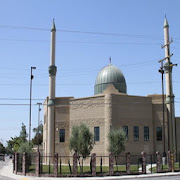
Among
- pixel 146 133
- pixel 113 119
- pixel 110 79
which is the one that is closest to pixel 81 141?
pixel 113 119

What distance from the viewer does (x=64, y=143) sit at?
142 ft

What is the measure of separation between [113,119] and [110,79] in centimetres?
861

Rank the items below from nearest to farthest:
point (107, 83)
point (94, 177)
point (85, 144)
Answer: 1. point (94, 177)
2. point (85, 144)
3. point (107, 83)

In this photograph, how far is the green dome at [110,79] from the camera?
4716 cm

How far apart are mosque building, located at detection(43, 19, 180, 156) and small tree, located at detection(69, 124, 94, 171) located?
771cm

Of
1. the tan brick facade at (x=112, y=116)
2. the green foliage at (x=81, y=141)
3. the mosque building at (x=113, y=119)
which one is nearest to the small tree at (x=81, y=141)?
the green foliage at (x=81, y=141)

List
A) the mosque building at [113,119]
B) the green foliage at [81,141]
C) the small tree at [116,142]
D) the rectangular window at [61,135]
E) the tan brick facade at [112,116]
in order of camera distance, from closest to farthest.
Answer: the green foliage at [81,141] → the small tree at [116,142] → the tan brick facade at [112,116] → the mosque building at [113,119] → the rectangular window at [61,135]

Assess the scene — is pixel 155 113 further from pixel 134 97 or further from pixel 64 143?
pixel 64 143

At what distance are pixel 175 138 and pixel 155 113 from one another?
17.1 ft

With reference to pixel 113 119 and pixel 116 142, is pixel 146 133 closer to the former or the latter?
pixel 113 119

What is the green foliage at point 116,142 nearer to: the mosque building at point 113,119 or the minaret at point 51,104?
the mosque building at point 113,119

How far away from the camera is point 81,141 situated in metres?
32.2

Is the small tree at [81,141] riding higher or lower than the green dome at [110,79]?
lower

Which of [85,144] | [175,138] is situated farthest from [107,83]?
[85,144]
